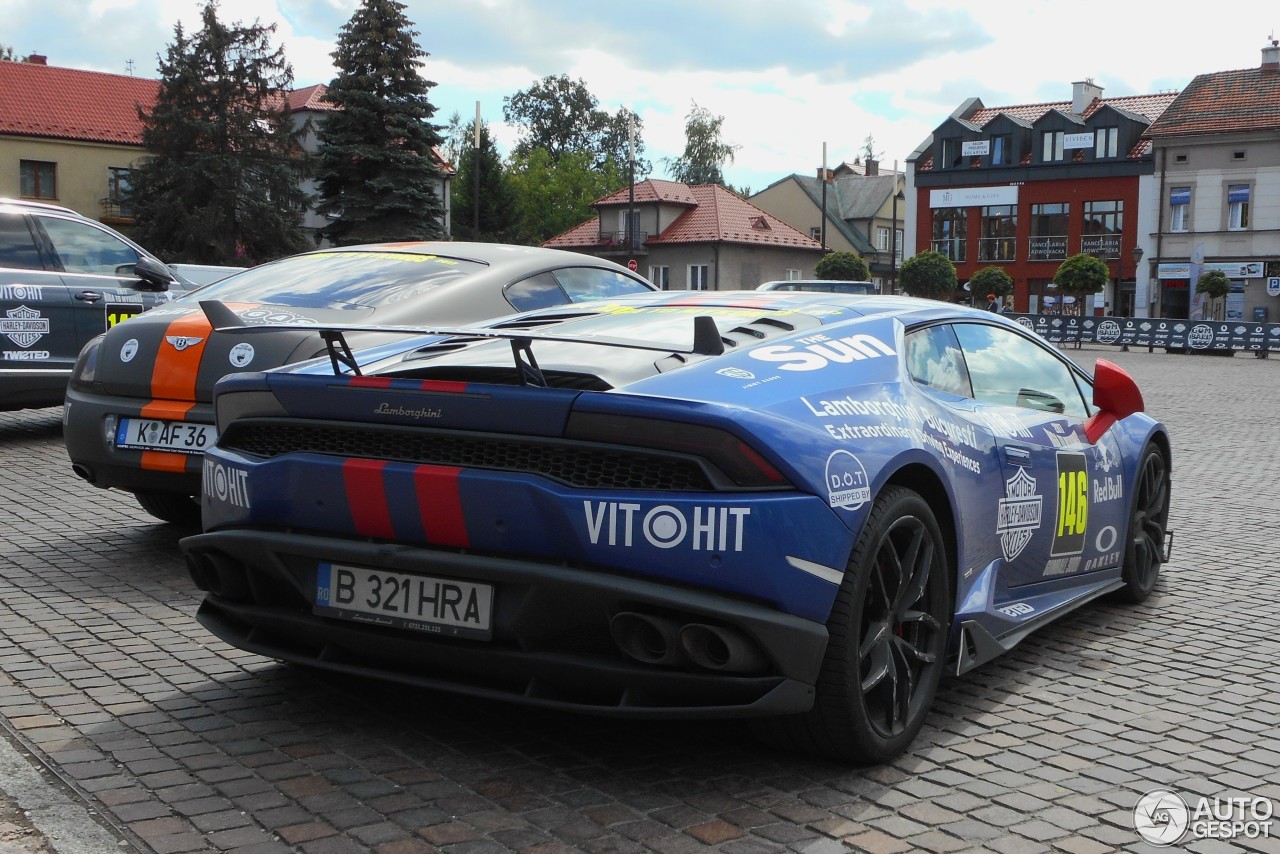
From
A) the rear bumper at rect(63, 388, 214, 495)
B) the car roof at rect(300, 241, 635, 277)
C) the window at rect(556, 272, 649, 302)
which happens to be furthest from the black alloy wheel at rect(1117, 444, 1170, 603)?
the rear bumper at rect(63, 388, 214, 495)

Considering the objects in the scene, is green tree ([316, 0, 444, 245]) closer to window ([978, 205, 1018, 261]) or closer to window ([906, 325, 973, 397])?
window ([978, 205, 1018, 261])

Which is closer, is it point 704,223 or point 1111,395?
point 1111,395

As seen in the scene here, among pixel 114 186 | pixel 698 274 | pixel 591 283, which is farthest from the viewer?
pixel 698 274

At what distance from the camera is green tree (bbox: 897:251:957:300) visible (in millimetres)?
59156

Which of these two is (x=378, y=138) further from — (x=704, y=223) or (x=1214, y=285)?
(x=1214, y=285)

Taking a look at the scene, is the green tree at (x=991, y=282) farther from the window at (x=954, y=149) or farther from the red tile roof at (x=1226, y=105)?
the window at (x=954, y=149)

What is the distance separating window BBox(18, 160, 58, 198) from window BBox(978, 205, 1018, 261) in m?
45.1

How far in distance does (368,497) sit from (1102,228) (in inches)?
2573

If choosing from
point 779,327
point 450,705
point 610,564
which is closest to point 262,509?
point 450,705

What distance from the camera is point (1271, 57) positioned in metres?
60.1

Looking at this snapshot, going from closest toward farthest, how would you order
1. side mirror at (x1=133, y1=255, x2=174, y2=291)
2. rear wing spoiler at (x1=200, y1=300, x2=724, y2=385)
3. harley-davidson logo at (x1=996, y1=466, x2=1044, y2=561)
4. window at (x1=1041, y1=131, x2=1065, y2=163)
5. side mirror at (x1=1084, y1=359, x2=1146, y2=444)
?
rear wing spoiler at (x1=200, y1=300, x2=724, y2=385) < harley-davidson logo at (x1=996, y1=466, x2=1044, y2=561) < side mirror at (x1=1084, y1=359, x2=1146, y2=444) < side mirror at (x1=133, y1=255, x2=174, y2=291) < window at (x1=1041, y1=131, x2=1065, y2=163)

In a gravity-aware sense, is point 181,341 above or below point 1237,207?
below

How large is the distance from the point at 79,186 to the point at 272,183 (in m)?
15.6

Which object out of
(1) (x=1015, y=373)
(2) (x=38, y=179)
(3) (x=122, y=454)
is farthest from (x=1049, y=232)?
(3) (x=122, y=454)
